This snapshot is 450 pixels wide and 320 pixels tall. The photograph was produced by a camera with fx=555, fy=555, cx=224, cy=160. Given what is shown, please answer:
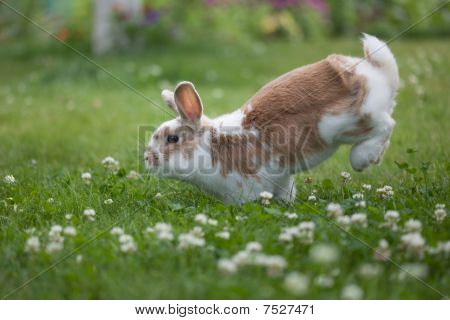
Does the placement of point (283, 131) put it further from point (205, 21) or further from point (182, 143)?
point (205, 21)

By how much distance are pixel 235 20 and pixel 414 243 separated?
35.7 ft

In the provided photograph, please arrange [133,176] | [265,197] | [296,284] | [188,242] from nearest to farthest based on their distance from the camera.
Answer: [296,284]
[188,242]
[265,197]
[133,176]

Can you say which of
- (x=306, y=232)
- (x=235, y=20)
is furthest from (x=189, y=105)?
(x=235, y=20)

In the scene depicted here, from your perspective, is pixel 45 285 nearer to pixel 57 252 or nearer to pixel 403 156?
pixel 57 252

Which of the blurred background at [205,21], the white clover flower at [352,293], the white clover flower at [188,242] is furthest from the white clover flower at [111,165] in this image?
the blurred background at [205,21]

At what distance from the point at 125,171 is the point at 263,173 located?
4.31ft

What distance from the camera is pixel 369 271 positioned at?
2375mm

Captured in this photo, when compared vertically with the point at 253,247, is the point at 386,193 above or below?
above

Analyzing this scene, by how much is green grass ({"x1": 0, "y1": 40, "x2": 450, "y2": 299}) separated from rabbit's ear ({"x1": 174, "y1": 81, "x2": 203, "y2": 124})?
56 centimetres

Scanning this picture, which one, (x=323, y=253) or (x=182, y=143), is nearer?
(x=323, y=253)

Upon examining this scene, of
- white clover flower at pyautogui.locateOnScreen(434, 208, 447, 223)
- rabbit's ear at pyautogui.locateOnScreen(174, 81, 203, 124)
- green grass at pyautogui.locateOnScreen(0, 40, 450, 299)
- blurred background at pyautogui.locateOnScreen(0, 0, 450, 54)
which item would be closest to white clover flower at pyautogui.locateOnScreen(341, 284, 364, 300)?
green grass at pyautogui.locateOnScreen(0, 40, 450, 299)

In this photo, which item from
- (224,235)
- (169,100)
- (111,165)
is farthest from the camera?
(111,165)

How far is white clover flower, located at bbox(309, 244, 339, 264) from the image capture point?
2488 millimetres

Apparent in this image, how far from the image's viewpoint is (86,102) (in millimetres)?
7863
